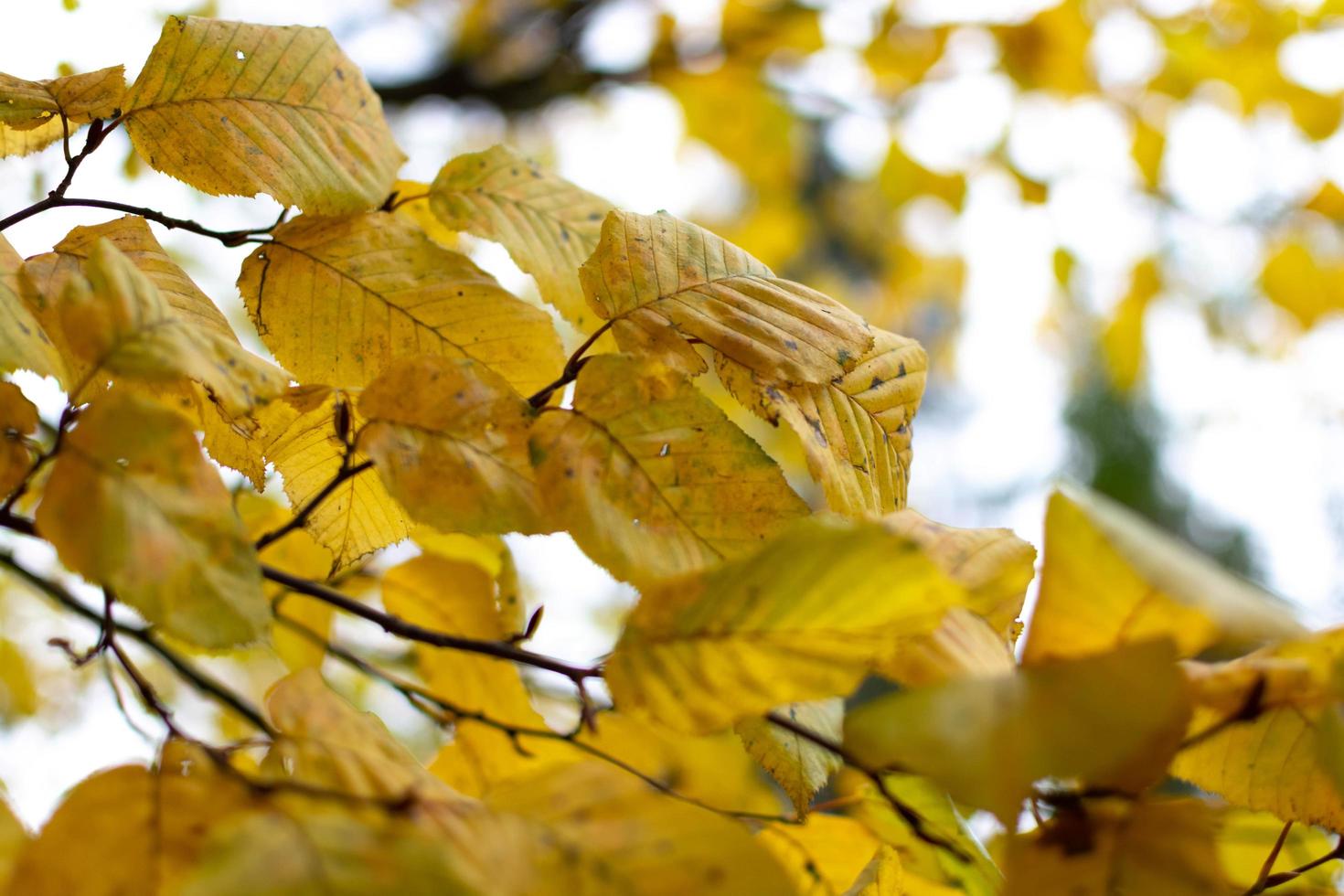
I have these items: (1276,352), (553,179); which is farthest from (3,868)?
(1276,352)

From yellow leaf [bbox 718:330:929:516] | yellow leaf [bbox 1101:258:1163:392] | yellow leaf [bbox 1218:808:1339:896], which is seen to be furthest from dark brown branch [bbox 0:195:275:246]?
yellow leaf [bbox 1101:258:1163:392]

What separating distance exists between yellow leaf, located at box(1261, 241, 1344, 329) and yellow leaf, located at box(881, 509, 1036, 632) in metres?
1.67

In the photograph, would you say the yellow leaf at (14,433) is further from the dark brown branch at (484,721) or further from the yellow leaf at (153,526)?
the dark brown branch at (484,721)

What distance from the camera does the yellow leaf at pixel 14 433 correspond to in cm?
33

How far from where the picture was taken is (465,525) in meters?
0.31

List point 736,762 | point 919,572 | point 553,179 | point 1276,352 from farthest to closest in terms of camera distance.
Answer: point 1276,352, point 736,762, point 553,179, point 919,572

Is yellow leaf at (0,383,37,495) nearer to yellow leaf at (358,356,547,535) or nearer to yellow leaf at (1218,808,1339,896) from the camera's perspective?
yellow leaf at (358,356,547,535)

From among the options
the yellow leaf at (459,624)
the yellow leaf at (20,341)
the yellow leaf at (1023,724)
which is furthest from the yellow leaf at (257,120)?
the yellow leaf at (1023,724)

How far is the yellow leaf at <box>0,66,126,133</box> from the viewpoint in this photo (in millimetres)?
385

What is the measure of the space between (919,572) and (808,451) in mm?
99

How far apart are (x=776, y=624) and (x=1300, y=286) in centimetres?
179

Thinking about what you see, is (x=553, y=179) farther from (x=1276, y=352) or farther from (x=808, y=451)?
(x=1276, y=352)

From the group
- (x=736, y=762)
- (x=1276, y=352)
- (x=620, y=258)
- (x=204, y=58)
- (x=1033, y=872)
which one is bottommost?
(x=1276, y=352)

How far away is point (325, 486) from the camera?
0.44 metres
